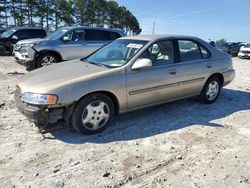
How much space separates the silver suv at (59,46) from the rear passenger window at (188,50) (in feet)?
17.8

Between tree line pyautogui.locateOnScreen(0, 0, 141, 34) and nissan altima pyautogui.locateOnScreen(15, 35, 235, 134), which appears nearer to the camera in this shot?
nissan altima pyautogui.locateOnScreen(15, 35, 235, 134)

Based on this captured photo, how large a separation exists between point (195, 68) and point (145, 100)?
146 centimetres

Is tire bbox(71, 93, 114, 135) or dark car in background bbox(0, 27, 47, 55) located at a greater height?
dark car in background bbox(0, 27, 47, 55)

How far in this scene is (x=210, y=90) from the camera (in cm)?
612

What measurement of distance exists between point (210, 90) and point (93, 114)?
3.09 m

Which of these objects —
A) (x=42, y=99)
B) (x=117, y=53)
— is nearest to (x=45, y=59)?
(x=117, y=53)

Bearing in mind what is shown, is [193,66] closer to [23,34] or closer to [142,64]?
[142,64]

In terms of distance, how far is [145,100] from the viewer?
4.84 m

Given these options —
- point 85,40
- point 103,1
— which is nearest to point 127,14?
point 103,1

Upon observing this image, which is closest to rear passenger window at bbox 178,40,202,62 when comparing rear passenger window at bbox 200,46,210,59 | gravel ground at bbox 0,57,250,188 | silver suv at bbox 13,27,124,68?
rear passenger window at bbox 200,46,210,59

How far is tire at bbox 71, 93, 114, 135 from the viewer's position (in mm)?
4105

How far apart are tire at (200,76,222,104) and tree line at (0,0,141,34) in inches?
1423

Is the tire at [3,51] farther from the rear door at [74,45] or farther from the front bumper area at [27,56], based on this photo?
the rear door at [74,45]

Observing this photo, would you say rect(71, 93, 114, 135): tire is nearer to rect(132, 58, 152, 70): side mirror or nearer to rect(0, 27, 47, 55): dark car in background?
rect(132, 58, 152, 70): side mirror
